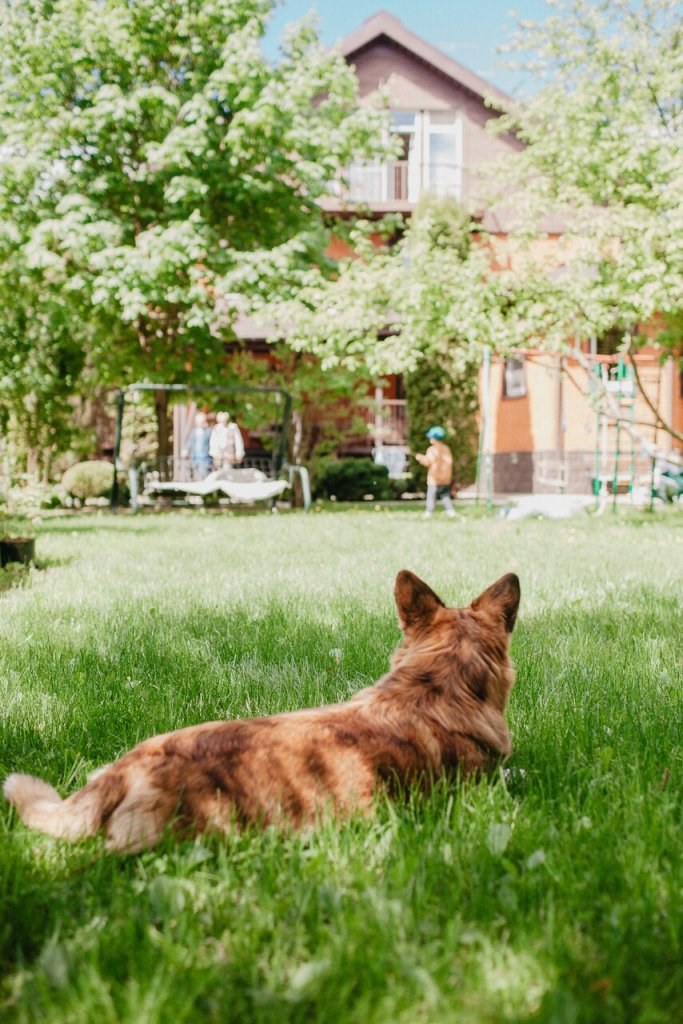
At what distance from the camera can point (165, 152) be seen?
1421 centimetres

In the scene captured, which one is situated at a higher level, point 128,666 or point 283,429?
point 283,429

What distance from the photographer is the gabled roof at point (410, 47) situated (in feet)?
80.7

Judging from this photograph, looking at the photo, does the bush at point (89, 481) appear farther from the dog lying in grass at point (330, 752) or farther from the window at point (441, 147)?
the dog lying in grass at point (330, 752)

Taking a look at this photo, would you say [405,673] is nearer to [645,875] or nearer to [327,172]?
[645,875]

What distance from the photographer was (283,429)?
16.1 metres

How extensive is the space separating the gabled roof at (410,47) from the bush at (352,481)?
39.2 feet

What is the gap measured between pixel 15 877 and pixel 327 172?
49.9ft

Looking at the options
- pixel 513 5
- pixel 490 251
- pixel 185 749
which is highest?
pixel 513 5

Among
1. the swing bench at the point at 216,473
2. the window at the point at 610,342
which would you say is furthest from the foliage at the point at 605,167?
the window at the point at 610,342

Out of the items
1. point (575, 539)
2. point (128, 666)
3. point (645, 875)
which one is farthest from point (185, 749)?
point (575, 539)

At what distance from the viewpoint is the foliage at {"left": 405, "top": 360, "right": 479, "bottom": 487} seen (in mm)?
21016

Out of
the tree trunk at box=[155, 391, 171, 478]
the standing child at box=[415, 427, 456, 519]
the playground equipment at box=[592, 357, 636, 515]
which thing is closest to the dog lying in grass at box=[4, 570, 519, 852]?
the playground equipment at box=[592, 357, 636, 515]

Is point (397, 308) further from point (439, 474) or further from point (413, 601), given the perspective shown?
point (413, 601)

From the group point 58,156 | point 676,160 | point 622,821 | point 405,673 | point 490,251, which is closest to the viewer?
point 622,821
